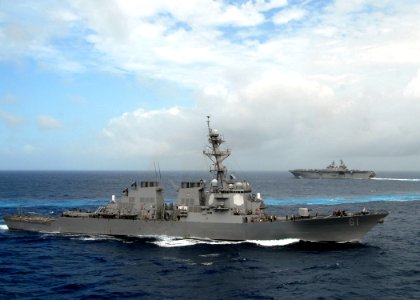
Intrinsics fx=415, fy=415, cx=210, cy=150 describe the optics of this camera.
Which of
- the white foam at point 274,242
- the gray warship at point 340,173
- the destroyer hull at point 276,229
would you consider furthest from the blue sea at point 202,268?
the gray warship at point 340,173

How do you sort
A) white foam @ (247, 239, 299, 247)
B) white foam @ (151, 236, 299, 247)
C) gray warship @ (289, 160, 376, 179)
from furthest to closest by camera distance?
1. gray warship @ (289, 160, 376, 179)
2. white foam @ (151, 236, 299, 247)
3. white foam @ (247, 239, 299, 247)

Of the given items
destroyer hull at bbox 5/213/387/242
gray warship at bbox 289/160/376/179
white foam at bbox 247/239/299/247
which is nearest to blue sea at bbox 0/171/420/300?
white foam at bbox 247/239/299/247

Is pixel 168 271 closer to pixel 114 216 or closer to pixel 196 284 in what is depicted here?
pixel 196 284

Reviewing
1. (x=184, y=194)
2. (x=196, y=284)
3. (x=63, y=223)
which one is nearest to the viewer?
(x=196, y=284)

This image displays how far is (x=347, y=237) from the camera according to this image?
116 feet

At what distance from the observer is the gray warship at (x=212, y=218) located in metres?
34.7

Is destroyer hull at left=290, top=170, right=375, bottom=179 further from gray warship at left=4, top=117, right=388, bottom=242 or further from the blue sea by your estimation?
gray warship at left=4, top=117, right=388, bottom=242

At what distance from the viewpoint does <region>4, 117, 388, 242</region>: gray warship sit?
114 feet

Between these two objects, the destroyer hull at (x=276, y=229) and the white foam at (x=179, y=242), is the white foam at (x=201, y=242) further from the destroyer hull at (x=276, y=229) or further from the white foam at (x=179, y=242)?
the destroyer hull at (x=276, y=229)

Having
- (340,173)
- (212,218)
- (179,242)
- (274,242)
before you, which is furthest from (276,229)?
(340,173)

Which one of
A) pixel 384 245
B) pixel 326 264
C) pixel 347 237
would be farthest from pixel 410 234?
pixel 326 264

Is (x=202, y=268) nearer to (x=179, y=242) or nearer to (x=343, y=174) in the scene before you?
(x=179, y=242)

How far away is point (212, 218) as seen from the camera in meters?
35.8

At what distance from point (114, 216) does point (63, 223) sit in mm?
5399
